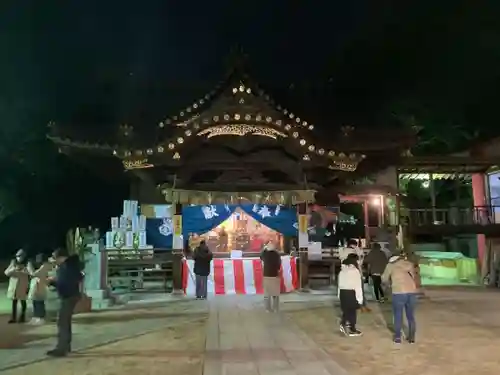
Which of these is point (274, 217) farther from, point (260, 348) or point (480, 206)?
point (480, 206)

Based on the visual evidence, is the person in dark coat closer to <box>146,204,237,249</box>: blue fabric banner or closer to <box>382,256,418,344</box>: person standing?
<box>146,204,237,249</box>: blue fabric banner

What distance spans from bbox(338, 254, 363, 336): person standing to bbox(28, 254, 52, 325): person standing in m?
6.77

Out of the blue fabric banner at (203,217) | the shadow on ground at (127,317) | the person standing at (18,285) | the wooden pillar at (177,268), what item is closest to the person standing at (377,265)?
the shadow on ground at (127,317)

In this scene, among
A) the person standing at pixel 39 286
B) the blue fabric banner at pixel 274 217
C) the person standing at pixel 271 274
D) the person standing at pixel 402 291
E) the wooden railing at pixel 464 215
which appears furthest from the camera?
the wooden railing at pixel 464 215

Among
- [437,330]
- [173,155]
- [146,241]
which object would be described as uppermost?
[173,155]

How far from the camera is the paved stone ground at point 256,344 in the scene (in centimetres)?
705

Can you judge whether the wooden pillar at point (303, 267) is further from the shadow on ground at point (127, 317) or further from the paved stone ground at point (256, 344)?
the shadow on ground at point (127, 317)

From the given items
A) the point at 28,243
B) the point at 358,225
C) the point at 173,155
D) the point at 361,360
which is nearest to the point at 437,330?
the point at 361,360

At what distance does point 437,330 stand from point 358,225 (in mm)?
13999

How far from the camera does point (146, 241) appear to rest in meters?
18.7

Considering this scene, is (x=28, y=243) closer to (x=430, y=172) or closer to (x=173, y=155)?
(x=173, y=155)

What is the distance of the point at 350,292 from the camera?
30.2 ft

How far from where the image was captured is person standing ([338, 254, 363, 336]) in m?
9.21

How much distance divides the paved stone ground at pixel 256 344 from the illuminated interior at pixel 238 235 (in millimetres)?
5029
